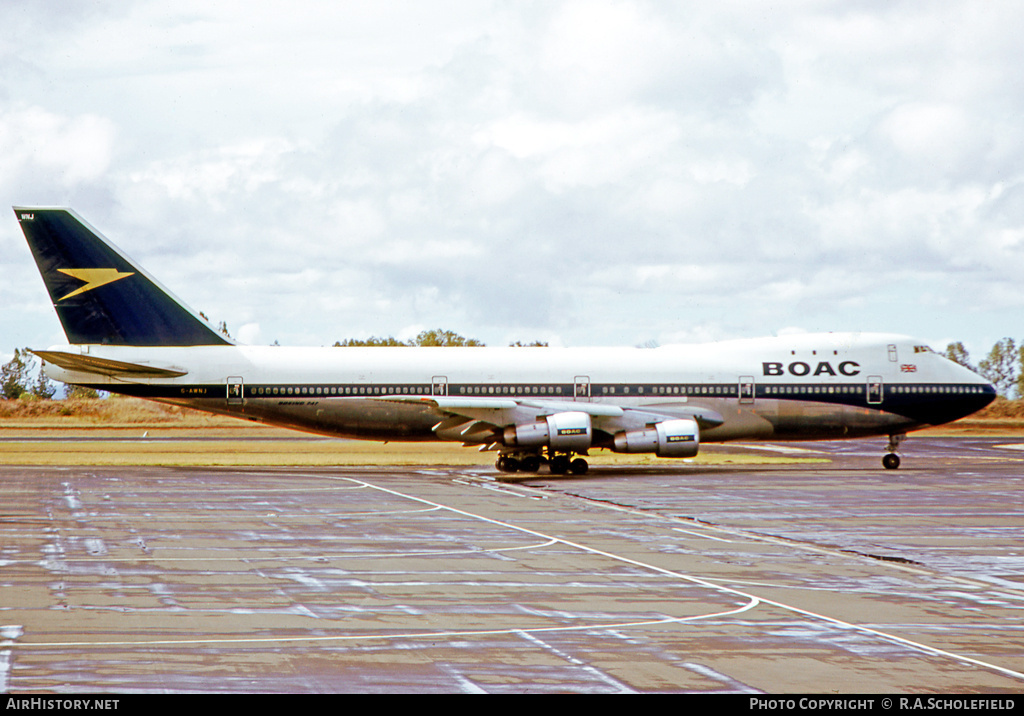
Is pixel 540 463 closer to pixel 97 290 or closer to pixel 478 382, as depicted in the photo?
pixel 478 382

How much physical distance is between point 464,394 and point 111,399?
383ft

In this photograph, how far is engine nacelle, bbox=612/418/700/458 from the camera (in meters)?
40.6

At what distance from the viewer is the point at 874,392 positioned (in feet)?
146

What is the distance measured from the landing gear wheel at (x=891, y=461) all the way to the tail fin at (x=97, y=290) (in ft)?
92.6

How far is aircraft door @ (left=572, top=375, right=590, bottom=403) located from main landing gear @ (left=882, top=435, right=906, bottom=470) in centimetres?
1266

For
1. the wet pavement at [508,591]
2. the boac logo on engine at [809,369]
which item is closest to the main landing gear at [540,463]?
the boac logo on engine at [809,369]

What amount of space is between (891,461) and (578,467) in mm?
13254

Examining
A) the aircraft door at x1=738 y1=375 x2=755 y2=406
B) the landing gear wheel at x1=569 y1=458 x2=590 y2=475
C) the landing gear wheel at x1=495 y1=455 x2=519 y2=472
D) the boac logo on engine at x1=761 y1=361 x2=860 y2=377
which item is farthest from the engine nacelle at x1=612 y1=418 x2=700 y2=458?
the boac logo on engine at x1=761 y1=361 x2=860 y2=377

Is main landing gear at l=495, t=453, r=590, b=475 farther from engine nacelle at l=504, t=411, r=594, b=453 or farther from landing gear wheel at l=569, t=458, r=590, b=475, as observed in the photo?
engine nacelle at l=504, t=411, r=594, b=453

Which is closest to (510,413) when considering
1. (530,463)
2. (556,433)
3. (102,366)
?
(556,433)

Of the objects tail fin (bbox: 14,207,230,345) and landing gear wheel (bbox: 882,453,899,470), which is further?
landing gear wheel (bbox: 882,453,899,470)

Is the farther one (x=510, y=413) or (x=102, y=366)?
(x=102, y=366)

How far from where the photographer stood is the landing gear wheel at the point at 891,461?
44.2m

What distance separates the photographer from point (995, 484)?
3628 centimetres
